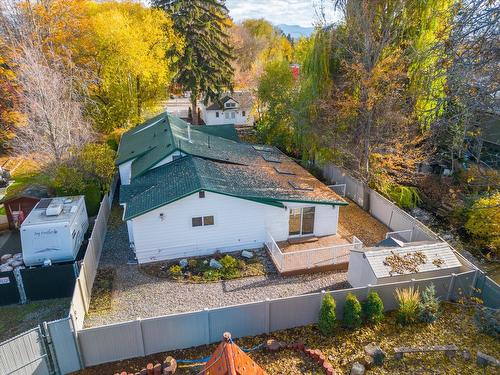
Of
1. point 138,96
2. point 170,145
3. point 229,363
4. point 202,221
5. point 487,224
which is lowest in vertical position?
point 487,224

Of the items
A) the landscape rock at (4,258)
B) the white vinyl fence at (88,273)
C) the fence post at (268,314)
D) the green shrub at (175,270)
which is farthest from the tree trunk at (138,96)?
the fence post at (268,314)

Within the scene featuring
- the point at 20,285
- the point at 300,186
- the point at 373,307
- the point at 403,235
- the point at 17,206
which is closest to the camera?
the point at 373,307

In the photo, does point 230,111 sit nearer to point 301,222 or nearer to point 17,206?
point 17,206

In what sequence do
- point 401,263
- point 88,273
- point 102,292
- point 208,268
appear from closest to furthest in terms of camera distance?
point 401,263
point 88,273
point 102,292
point 208,268

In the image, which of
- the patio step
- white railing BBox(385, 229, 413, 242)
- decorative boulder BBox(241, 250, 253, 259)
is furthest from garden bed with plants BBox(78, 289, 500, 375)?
the patio step

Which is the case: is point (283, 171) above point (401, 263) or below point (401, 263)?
above

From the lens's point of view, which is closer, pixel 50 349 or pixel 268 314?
pixel 50 349

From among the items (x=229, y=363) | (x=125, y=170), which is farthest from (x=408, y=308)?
(x=125, y=170)

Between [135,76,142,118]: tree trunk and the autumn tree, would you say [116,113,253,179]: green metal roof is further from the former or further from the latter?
[135,76,142,118]: tree trunk
